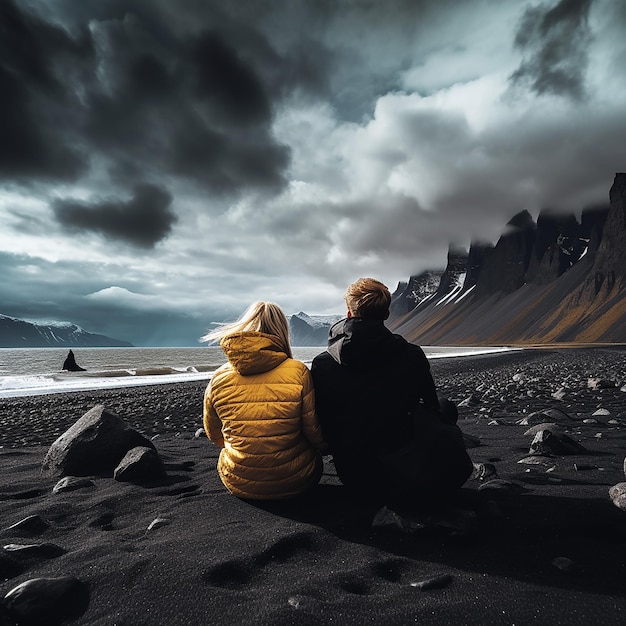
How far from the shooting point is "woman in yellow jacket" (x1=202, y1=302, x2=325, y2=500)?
3730 mm

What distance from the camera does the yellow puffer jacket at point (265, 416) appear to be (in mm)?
3729

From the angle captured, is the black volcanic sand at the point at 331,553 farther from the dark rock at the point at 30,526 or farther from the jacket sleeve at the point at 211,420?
the jacket sleeve at the point at 211,420

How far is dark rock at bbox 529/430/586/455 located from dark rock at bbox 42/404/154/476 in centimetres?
605

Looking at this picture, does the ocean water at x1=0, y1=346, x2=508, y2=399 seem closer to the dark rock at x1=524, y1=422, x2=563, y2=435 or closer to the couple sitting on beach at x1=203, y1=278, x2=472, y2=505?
the couple sitting on beach at x1=203, y1=278, x2=472, y2=505

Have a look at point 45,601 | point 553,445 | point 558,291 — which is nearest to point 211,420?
point 45,601

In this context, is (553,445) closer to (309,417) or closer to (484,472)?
(484,472)

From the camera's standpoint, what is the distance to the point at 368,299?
3682 millimetres

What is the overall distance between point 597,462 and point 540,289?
182782 mm

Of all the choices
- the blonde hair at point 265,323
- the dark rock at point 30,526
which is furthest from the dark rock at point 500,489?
the dark rock at point 30,526

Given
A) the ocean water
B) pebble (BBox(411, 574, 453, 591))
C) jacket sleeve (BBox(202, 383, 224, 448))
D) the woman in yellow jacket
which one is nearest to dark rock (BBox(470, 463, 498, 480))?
the woman in yellow jacket

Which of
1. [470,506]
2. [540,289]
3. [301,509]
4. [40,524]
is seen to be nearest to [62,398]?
[40,524]

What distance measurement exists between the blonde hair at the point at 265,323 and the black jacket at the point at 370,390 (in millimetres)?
572

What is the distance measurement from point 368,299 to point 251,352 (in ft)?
4.05

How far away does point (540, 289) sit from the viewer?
16250 centimetres
